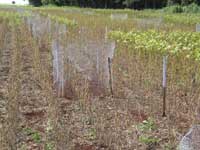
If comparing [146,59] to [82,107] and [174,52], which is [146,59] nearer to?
[174,52]

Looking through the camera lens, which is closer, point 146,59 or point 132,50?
point 146,59

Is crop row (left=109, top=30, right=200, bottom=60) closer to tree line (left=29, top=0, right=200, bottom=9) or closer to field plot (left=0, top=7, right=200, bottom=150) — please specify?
field plot (left=0, top=7, right=200, bottom=150)

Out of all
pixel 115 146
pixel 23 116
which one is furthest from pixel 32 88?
pixel 115 146

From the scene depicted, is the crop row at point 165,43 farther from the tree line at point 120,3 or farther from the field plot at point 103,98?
the tree line at point 120,3

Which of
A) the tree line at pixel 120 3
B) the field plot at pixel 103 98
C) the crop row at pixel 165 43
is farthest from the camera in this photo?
the tree line at pixel 120 3

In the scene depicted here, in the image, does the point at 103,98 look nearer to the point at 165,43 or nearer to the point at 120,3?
the point at 165,43

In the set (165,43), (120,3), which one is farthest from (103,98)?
(120,3)

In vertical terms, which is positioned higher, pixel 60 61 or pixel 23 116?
pixel 60 61

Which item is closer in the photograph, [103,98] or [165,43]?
[103,98]

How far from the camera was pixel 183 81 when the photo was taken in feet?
22.6

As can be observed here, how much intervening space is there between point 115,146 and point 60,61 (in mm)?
2479

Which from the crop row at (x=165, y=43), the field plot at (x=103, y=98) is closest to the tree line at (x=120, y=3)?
the crop row at (x=165, y=43)

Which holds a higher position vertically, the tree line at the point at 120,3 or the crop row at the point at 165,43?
the crop row at the point at 165,43

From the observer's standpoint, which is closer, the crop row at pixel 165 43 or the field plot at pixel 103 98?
the field plot at pixel 103 98
